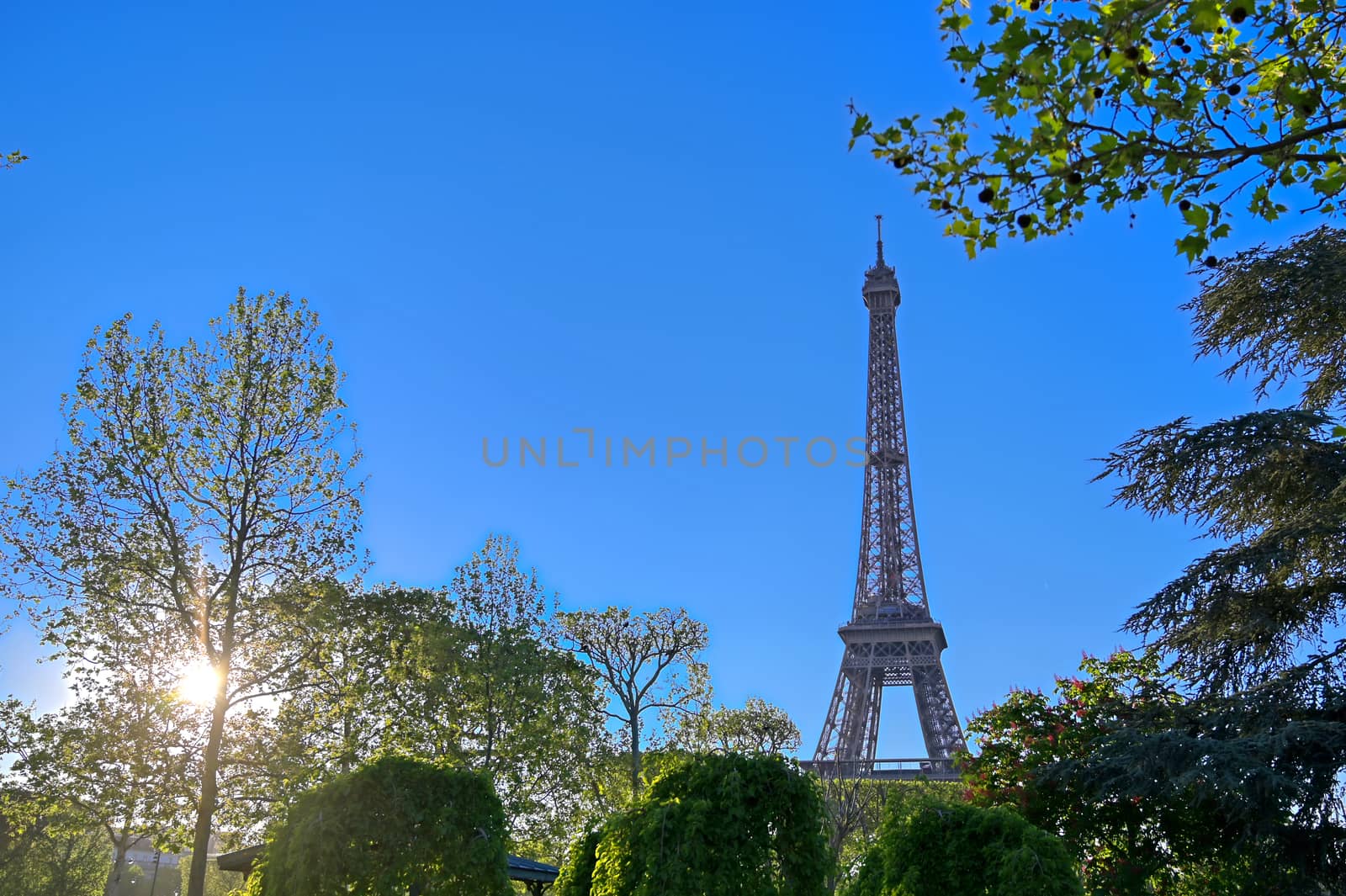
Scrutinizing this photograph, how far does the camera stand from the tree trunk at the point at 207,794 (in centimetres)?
1580

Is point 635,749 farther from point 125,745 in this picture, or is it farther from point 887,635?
point 887,635

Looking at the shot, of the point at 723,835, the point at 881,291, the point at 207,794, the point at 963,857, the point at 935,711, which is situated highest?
the point at 881,291

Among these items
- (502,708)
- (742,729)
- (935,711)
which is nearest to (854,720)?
(935,711)

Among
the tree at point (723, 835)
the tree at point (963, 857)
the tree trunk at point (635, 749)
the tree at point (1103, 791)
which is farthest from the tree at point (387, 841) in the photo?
the tree trunk at point (635, 749)

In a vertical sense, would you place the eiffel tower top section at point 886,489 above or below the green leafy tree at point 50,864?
above

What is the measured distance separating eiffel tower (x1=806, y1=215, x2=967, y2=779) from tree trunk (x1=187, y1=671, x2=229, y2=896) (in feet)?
123

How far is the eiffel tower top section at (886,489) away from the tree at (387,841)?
49.7 metres

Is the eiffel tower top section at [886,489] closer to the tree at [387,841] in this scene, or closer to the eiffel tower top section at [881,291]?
the eiffel tower top section at [881,291]

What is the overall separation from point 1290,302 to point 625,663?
20.6 meters

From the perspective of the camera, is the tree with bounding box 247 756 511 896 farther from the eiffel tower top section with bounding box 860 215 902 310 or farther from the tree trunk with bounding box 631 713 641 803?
the eiffel tower top section with bounding box 860 215 902 310

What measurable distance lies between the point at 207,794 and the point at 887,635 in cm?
4762

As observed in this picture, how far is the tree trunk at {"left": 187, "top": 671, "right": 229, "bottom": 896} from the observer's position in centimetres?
1580

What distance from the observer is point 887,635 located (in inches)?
2333

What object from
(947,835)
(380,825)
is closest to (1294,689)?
(947,835)
